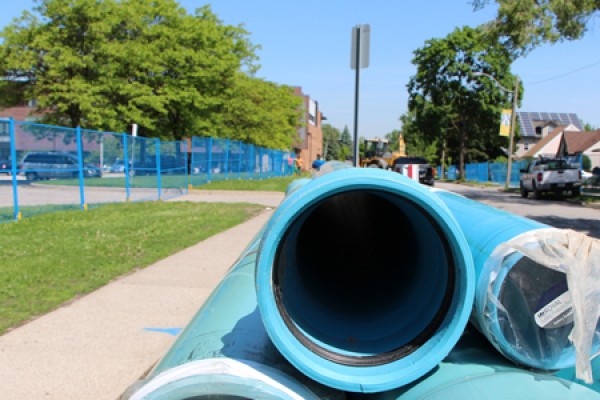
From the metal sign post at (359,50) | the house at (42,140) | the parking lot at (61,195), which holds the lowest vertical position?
the parking lot at (61,195)

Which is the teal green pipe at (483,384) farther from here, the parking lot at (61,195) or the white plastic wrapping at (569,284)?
the parking lot at (61,195)

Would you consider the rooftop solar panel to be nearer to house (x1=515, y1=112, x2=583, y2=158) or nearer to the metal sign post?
house (x1=515, y1=112, x2=583, y2=158)

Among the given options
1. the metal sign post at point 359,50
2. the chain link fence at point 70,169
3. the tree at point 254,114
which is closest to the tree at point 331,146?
the tree at point 254,114

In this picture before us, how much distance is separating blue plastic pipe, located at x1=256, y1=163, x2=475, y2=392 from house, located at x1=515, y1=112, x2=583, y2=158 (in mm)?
93233

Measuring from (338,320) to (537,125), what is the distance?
102322mm

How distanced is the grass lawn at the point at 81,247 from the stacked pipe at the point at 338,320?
311cm

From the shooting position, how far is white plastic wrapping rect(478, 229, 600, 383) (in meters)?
1.89

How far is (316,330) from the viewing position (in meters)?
2.18

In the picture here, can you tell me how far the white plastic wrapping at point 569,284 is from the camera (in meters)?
1.89

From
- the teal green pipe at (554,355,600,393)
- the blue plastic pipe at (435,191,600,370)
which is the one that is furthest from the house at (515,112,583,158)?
the blue plastic pipe at (435,191,600,370)

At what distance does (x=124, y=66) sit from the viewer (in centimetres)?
2922

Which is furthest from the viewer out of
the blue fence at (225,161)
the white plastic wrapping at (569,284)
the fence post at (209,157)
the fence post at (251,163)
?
the fence post at (251,163)

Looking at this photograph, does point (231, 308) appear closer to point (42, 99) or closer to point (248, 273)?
point (248, 273)

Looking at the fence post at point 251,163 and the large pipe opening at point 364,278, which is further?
the fence post at point 251,163
